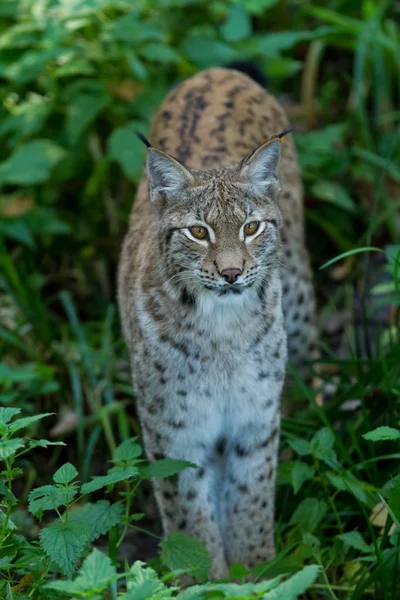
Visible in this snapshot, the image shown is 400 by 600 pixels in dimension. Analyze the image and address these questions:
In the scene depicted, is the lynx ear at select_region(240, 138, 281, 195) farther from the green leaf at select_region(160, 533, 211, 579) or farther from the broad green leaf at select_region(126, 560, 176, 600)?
the broad green leaf at select_region(126, 560, 176, 600)

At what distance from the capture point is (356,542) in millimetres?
4273

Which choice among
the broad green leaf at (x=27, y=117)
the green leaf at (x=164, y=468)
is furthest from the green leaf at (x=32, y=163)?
the green leaf at (x=164, y=468)

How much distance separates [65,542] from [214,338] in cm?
121

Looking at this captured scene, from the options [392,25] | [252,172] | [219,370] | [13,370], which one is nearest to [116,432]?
[13,370]

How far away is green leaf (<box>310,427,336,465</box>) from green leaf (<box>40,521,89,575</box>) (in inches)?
57.8

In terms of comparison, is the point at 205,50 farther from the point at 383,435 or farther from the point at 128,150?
the point at 383,435

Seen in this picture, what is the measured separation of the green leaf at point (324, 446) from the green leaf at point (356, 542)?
0.39 m

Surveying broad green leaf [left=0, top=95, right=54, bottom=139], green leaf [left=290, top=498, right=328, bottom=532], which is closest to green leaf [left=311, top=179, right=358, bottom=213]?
broad green leaf [left=0, top=95, right=54, bottom=139]

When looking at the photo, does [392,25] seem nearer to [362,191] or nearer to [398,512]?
[362,191]

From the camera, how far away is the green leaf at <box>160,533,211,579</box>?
374 cm

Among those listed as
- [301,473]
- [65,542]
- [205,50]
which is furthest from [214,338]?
[205,50]

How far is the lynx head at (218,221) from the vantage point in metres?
3.98

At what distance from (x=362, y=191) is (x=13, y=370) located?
304 cm

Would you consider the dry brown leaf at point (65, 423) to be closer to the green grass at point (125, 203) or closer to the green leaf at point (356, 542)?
the green grass at point (125, 203)
